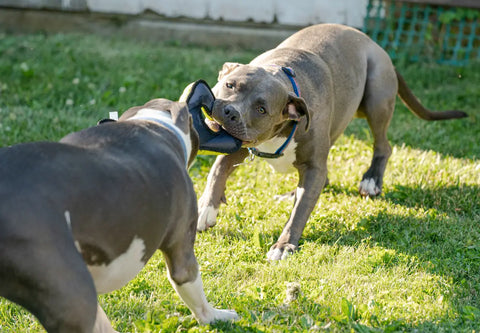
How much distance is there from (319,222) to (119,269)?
2.41 meters

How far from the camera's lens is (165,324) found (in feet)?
10.7

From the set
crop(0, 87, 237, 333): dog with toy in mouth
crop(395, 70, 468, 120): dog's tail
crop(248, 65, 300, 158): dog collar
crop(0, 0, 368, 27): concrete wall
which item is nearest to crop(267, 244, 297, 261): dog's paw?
crop(248, 65, 300, 158): dog collar

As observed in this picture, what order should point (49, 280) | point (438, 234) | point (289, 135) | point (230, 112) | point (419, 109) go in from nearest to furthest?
point (49, 280), point (230, 112), point (289, 135), point (438, 234), point (419, 109)

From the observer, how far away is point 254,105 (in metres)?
4.18

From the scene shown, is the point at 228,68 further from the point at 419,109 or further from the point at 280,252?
the point at 419,109

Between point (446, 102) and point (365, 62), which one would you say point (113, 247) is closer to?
point (365, 62)

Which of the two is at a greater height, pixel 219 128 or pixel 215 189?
pixel 219 128

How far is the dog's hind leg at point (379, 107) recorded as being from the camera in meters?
5.54

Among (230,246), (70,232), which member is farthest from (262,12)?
(70,232)

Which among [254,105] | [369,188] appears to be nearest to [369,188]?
[369,188]

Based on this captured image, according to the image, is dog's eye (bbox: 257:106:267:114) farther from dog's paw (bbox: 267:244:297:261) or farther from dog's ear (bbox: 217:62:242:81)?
dog's paw (bbox: 267:244:297:261)

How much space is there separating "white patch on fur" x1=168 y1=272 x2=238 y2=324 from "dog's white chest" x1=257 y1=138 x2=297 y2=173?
1.53m

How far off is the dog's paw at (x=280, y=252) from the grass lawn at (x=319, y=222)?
63 mm

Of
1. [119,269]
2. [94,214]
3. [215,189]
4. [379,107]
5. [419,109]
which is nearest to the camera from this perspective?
[94,214]
